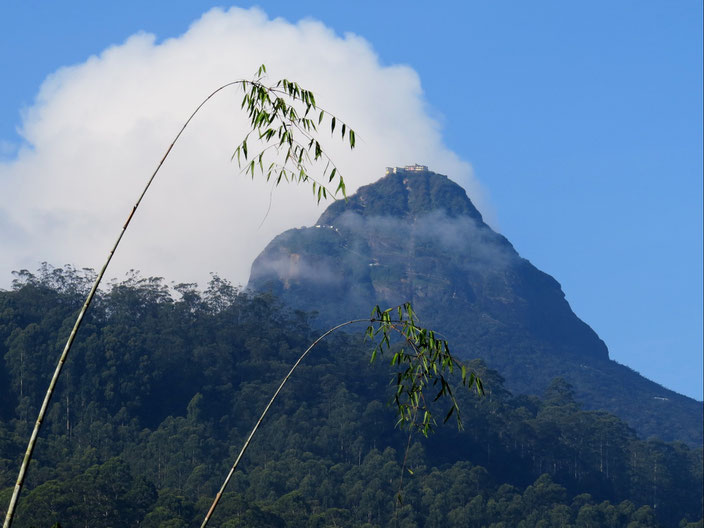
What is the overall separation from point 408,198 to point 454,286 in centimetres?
2079

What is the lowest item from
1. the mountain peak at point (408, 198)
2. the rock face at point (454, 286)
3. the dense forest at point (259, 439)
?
the dense forest at point (259, 439)

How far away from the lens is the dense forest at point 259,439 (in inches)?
1940

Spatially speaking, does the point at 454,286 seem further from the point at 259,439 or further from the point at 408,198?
the point at 259,439

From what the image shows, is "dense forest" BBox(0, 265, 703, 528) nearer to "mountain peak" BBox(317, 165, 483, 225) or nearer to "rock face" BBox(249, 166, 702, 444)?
"rock face" BBox(249, 166, 702, 444)

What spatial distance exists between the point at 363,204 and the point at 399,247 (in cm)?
1218

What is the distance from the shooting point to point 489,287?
157m

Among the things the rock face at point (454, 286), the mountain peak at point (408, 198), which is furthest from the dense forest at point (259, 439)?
the mountain peak at point (408, 198)

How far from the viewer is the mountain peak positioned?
165 metres

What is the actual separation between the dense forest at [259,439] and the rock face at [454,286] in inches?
1916

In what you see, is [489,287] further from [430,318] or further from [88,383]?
[88,383]

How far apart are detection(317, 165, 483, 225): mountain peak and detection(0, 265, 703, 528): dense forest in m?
73.0

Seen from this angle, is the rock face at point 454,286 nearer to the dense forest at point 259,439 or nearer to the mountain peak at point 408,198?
the mountain peak at point 408,198

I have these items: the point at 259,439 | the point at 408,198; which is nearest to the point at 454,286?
the point at 408,198

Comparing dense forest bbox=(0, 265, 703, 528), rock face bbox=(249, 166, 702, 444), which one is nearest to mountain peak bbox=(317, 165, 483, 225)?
rock face bbox=(249, 166, 702, 444)
